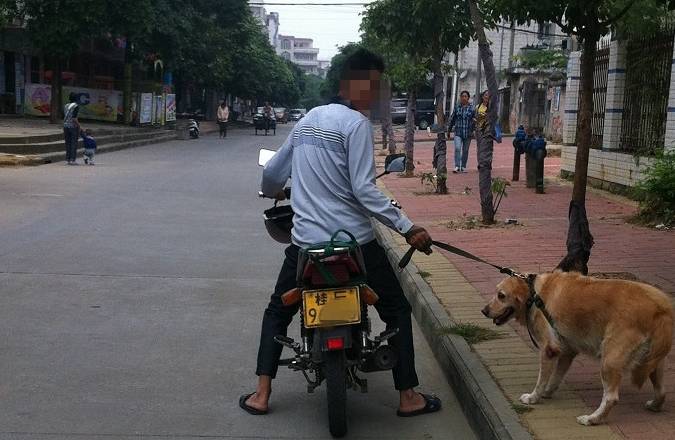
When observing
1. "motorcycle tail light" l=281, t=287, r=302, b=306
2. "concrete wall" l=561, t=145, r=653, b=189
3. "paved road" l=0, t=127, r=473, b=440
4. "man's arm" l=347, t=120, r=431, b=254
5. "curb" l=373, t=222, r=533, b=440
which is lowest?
"paved road" l=0, t=127, r=473, b=440

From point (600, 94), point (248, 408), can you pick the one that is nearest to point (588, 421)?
point (248, 408)

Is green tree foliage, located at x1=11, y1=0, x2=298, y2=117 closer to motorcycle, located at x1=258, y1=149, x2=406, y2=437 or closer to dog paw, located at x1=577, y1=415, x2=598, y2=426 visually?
motorcycle, located at x1=258, y1=149, x2=406, y2=437

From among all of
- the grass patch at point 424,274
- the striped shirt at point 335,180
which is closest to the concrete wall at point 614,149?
the grass patch at point 424,274

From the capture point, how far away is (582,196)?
678 cm

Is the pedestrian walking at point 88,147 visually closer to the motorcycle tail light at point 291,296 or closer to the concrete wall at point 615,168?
the concrete wall at point 615,168

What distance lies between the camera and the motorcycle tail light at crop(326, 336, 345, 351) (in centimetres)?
415

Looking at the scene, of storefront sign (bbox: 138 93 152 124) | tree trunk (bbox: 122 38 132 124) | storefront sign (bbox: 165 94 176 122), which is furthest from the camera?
storefront sign (bbox: 165 94 176 122)

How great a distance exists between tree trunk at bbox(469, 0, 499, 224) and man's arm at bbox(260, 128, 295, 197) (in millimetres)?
6040

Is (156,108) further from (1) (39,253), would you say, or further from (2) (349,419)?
(2) (349,419)

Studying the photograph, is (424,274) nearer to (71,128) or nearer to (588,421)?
(588,421)

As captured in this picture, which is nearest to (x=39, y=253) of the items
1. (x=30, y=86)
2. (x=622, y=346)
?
(x=622, y=346)

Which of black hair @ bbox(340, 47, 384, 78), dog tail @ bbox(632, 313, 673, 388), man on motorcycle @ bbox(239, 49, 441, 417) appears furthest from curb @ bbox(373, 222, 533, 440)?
black hair @ bbox(340, 47, 384, 78)

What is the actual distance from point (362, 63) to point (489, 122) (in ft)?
21.0

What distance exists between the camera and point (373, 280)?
4.54 metres
